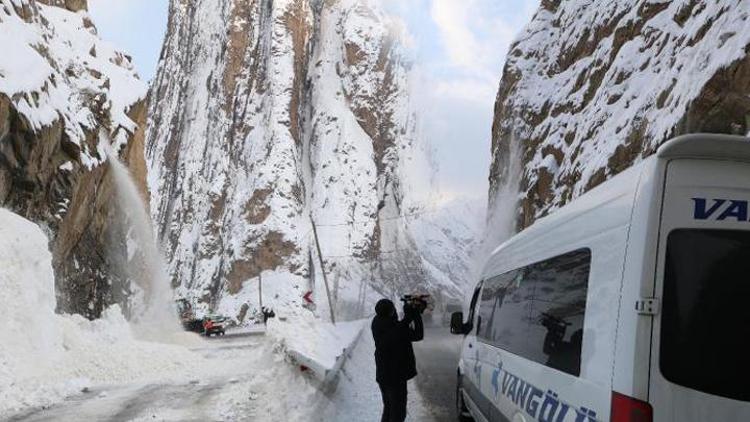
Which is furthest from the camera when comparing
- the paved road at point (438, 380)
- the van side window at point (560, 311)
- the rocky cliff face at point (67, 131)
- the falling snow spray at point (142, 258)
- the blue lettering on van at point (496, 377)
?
the falling snow spray at point (142, 258)

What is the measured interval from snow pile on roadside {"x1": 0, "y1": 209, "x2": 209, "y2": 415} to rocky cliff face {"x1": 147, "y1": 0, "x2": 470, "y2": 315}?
51498mm

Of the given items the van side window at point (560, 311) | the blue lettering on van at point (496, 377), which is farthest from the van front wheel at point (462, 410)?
the van side window at point (560, 311)

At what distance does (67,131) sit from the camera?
Result: 71.2ft

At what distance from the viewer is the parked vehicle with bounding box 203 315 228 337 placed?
3809 centimetres

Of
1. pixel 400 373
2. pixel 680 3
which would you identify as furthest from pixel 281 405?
pixel 680 3

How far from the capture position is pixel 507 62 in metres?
32.0

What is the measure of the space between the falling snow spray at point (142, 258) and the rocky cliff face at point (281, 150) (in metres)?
28.4

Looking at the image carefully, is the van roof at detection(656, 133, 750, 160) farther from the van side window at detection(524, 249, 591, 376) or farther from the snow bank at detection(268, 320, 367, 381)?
the snow bank at detection(268, 320, 367, 381)

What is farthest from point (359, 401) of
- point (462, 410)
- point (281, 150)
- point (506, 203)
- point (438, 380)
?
point (281, 150)

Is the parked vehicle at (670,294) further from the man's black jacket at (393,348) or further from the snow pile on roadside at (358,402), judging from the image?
the snow pile on roadside at (358,402)

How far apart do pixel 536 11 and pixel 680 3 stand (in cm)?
1607

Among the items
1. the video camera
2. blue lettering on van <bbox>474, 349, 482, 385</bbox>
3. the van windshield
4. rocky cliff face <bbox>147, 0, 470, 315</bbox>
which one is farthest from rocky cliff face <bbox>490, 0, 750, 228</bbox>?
rocky cliff face <bbox>147, 0, 470, 315</bbox>

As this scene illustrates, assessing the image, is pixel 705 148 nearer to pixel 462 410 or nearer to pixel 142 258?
pixel 462 410

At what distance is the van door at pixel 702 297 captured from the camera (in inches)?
95.3
